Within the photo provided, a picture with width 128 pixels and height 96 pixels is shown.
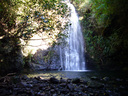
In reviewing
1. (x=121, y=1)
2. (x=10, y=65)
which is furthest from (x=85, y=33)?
(x=121, y=1)

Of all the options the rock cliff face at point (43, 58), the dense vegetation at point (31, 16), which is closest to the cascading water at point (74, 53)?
the rock cliff face at point (43, 58)

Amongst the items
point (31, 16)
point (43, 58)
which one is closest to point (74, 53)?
point (43, 58)

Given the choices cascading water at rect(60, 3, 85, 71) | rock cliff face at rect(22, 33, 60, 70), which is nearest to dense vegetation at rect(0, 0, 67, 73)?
rock cliff face at rect(22, 33, 60, 70)

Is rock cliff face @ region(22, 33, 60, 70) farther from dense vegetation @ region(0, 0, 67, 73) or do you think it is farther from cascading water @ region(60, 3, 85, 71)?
dense vegetation @ region(0, 0, 67, 73)

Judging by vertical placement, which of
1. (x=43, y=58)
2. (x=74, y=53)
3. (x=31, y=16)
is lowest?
(x=43, y=58)

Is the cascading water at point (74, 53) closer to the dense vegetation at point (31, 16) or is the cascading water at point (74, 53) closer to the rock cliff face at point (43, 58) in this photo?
the rock cliff face at point (43, 58)

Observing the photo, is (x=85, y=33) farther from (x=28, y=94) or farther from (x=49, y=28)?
(x=28, y=94)

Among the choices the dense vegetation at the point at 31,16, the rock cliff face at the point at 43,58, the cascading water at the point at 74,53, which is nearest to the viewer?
the dense vegetation at the point at 31,16

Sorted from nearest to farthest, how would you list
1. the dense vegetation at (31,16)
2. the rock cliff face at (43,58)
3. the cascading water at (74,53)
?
the dense vegetation at (31,16) → the rock cliff face at (43,58) → the cascading water at (74,53)

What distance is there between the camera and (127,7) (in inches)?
81.4

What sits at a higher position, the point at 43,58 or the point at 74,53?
the point at 74,53

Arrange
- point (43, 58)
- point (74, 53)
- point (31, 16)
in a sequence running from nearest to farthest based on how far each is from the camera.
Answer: point (31, 16) < point (43, 58) < point (74, 53)

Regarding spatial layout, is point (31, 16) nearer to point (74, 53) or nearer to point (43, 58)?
point (43, 58)

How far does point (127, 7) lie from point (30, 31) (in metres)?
4.52
